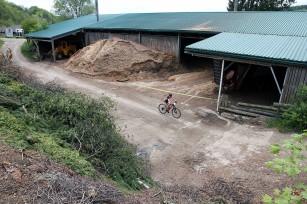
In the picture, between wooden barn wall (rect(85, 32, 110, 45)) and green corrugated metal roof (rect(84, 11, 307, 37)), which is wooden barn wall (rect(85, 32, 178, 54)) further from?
wooden barn wall (rect(85, 32, 110, 45))

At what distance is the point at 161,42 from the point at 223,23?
5476 mm

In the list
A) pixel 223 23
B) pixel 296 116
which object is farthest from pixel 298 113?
pixel 223 23

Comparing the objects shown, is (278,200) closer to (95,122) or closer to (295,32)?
(95,122)

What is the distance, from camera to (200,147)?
9625 mm

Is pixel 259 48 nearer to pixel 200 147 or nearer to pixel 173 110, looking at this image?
pixel 173 110

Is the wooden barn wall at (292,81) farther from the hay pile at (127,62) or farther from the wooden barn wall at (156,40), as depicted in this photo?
the wooden barn wall at (156,40)

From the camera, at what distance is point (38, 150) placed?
5.73m

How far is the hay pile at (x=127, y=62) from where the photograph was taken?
20.9 m

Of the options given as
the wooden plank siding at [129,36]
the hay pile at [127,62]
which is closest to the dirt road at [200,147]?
the hay pile at [127,62]

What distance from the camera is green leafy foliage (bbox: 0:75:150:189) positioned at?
6.05 meters

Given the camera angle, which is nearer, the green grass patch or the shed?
the shed

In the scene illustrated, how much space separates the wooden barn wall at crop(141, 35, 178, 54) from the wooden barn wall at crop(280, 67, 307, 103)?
11397 mm

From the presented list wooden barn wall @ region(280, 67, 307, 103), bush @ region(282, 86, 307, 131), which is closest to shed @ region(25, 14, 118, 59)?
wooden barn wall @ region(280, 67, 307, 103)

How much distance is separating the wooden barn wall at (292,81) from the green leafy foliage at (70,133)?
305 inches
